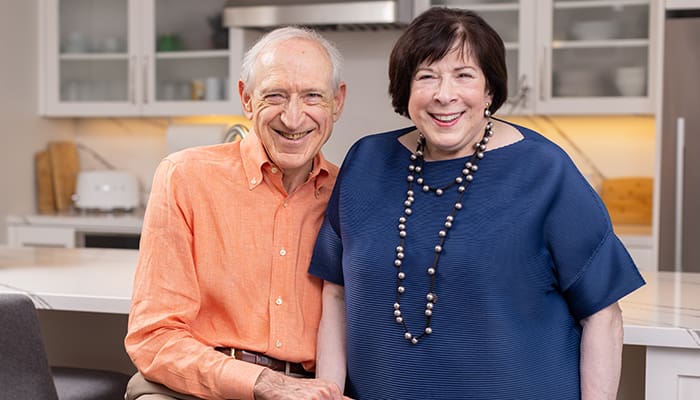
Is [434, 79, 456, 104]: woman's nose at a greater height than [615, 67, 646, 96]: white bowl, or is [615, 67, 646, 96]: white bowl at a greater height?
[615, 67, 646, 96]: white bowl

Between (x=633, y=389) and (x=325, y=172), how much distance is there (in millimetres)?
789

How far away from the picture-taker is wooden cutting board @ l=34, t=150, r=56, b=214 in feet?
14.8

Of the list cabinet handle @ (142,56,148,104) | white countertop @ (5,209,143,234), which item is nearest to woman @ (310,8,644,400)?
white countertop @ (5,209,143,234)

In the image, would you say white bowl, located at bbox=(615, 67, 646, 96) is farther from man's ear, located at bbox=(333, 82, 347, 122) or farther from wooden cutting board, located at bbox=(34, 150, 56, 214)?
wooden cutting board, located at bbox=(34, 150, 56, 214)

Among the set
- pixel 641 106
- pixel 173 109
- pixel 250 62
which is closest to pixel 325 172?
pixel 250 62

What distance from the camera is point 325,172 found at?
1.83 m

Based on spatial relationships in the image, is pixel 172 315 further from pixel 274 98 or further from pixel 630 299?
pixel 630 299

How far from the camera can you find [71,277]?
2.23 meters

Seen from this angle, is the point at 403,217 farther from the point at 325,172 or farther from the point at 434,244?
the point at 325,172

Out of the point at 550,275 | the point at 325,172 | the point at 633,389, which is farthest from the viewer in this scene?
the point at 633,389

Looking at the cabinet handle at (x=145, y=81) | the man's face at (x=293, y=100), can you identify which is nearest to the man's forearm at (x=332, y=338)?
the man's face at (x=293, y=100)

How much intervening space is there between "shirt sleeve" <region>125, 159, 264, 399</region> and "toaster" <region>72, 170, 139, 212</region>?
108 inches

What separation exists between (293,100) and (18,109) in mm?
3029

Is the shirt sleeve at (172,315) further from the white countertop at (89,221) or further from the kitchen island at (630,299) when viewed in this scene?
the white countertop at (89,221)
